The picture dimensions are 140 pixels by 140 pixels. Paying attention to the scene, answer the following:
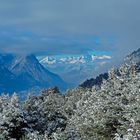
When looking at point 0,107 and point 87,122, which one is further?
point 0,107

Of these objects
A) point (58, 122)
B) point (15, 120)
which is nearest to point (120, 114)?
point (15, 120)

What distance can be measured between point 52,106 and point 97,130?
12.7m

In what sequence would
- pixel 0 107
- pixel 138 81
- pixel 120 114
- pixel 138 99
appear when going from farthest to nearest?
pixel 0 107 → pixel 138 81 → pixel 120 114 → pixel 138 99

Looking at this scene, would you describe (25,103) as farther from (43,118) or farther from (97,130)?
(97,130)

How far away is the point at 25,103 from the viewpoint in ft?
111

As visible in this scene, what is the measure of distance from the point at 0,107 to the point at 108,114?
6750 millimetres

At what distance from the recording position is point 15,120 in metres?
27.9

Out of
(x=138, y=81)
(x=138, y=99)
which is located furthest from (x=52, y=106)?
(x=138, y=99)

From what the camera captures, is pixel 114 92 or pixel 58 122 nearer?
pixel 114 92

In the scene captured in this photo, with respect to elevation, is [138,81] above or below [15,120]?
above

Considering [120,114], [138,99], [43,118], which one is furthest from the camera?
[43,118]

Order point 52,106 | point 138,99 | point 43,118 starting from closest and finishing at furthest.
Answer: point 138,99, point 43,118, point 52,106

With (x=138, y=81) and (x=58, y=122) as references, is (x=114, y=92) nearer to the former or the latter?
(x=138, y=81)

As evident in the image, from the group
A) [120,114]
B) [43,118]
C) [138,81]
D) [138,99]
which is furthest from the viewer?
[43,118]
